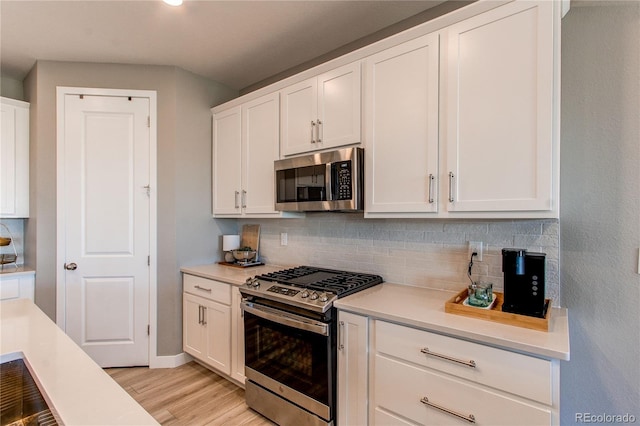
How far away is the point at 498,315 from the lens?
1.47 meters

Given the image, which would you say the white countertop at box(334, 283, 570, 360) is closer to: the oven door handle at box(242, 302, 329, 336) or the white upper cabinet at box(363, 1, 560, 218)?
the oven door handle at box(242, 302, 329, 336)

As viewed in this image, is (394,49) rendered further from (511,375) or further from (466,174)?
(511,375)

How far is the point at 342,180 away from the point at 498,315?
1128mm

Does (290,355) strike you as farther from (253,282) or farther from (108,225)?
(108,225)

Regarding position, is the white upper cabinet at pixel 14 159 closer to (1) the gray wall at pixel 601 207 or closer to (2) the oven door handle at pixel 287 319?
(2) the oven door handle at pixel 287 319

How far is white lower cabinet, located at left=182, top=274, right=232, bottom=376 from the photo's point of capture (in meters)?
2.52

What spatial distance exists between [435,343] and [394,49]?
5.30 feet

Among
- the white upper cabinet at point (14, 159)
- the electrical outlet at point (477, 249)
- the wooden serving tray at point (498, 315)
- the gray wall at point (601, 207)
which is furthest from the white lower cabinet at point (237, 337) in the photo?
the white upper cabinet at point (14, 159)

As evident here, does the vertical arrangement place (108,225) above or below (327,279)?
above

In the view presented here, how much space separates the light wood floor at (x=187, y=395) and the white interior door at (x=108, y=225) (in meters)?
0.24

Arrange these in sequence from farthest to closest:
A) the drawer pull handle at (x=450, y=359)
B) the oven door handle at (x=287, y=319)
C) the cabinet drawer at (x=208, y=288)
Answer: the cabinet drawer at (x=208, y=288), the oven door handle at (x=287, y=319), the drawer pull handle at (x=450, y=359)

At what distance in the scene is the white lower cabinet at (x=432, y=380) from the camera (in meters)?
1.24

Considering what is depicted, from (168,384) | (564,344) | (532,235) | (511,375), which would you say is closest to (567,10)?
(532,235)

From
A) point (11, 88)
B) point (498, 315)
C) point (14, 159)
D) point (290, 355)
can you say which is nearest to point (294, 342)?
point (290, 355)
